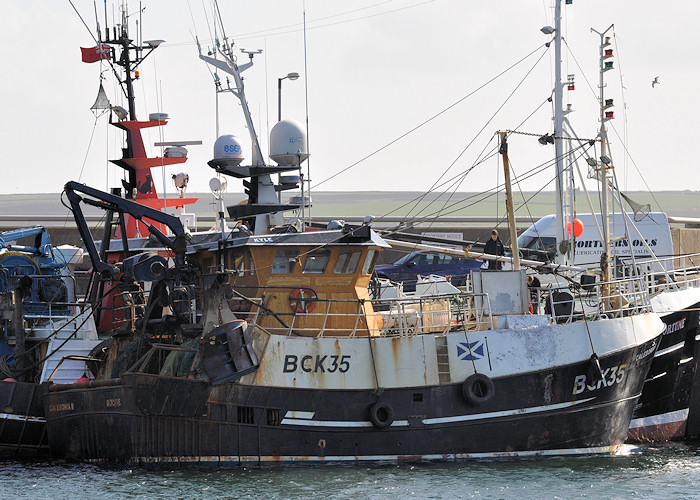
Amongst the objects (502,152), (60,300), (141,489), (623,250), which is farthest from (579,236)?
(141,489)

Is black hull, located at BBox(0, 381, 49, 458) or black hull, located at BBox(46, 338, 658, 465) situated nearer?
black hull, located at BBox(46, 338, 658, 465)

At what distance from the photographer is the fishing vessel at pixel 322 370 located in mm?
15805

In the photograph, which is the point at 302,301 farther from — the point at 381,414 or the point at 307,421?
the point at 381,414

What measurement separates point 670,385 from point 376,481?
6993 millimetres

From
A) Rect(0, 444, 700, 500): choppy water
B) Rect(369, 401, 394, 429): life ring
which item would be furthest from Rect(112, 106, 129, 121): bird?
Rect(369, 401, 394, 429): life ring

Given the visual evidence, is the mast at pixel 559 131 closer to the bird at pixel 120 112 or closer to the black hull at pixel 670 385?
the black hull at pixel 670 385

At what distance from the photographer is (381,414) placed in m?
16.0

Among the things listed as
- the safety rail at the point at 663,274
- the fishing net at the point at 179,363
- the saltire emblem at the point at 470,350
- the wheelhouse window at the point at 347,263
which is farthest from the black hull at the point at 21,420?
the safety rail at the point at 663,274

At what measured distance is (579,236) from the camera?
93.5 feet

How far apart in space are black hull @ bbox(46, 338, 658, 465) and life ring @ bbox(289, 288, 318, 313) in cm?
138

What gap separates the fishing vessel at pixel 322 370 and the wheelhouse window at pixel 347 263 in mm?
16

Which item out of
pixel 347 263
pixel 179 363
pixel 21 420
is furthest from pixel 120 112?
pixel 179 363

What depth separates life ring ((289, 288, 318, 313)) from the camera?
53.9ft

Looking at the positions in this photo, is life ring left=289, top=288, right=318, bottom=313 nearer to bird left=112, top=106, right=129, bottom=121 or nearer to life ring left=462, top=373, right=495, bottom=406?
life ring left=462, top=373, right=495, bottom=406
